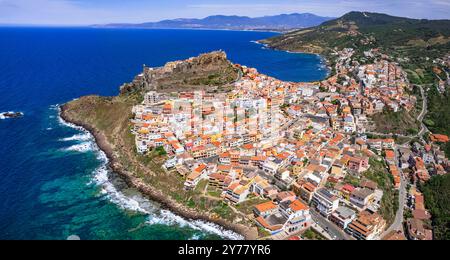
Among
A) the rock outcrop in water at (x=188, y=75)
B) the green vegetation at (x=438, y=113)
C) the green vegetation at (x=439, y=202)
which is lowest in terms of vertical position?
the green vegetation at (x=439, y=202)

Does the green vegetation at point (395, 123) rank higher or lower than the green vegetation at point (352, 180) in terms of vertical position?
lower

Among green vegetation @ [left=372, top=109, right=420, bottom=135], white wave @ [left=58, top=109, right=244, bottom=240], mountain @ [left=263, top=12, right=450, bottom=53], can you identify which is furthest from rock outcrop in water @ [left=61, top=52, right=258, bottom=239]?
mountain @ [left=263, top=12, right=450, bottom=53]

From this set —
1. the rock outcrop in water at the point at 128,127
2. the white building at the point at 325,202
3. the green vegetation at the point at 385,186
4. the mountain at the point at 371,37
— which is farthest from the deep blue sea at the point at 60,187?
the mountain at the point at 371,37

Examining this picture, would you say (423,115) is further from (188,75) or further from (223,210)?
(223,210)

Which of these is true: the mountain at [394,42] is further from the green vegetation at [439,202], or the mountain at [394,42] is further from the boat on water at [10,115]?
the boat on water at [10,115]
